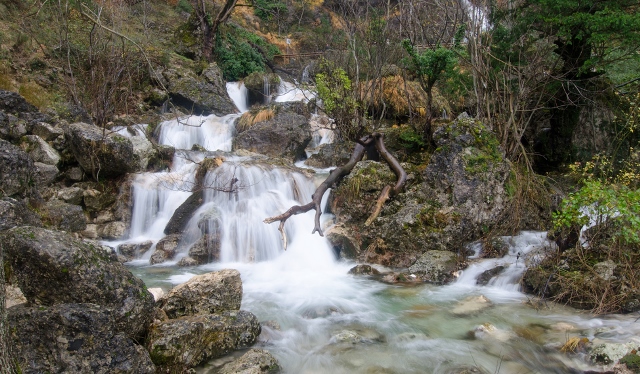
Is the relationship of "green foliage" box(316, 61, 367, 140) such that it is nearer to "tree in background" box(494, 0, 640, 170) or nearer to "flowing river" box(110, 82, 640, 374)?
Answer: "flowing river" box(110, 82, 640, 374)

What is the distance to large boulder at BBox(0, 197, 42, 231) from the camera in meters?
Answer: 4.56

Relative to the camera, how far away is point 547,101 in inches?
381

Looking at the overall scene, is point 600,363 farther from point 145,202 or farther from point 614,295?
point 145,202

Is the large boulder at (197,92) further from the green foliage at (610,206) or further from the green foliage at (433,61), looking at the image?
the green foliage at (610,206)

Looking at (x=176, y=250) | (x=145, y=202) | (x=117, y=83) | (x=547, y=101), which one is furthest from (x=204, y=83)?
(x=547, y=101)

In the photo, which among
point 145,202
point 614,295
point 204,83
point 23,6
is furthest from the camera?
point 204,83

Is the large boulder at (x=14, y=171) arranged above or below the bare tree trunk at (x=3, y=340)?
above

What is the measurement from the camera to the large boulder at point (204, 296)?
4988mm

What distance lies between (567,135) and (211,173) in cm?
879

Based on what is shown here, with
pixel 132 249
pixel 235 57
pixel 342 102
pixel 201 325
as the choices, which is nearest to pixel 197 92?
pixel 235 57

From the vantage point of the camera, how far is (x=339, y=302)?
259 inches

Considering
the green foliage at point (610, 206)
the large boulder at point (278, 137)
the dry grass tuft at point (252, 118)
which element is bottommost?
the green foliage at point (610, 206)

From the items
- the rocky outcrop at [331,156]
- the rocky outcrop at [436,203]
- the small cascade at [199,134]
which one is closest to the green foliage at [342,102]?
the rocky outcrop at [331,156]

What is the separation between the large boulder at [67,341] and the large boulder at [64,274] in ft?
0.74
